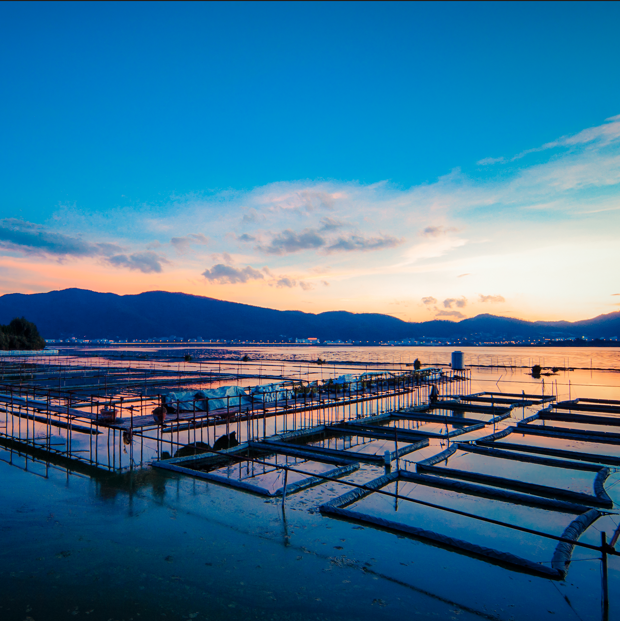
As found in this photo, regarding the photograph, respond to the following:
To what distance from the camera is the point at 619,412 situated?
1003 inches

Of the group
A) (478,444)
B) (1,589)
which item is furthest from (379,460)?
(1,589)

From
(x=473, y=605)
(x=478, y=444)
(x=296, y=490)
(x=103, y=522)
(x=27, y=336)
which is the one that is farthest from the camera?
(x=27, y=336)

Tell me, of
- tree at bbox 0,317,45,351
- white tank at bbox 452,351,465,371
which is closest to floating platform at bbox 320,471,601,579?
white tank at bbox 452,351,465,371

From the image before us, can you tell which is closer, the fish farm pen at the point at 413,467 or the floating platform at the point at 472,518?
the floating platform at the point at 472,518

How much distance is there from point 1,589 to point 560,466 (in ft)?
48.5

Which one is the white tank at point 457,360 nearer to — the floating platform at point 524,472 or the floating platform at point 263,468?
the floating platform at point 524,472

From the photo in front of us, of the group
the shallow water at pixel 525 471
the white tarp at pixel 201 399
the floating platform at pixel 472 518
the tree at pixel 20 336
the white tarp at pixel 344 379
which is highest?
the tree at pixel 20 336

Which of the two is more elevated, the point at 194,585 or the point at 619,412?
the point at 194,585

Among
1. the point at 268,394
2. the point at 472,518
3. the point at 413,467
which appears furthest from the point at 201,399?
the point at 472,518

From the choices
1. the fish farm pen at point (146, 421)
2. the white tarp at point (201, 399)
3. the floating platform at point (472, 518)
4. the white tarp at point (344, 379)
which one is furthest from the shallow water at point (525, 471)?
the white tarp at point (344, 379)

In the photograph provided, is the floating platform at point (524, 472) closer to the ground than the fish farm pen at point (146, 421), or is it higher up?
closer to the ground

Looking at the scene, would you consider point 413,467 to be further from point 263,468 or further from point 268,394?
point 268,394

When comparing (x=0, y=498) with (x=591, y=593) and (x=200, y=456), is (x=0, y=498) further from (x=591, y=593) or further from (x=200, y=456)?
(x=591, y=593)

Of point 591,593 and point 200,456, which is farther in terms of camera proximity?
point 200,456
